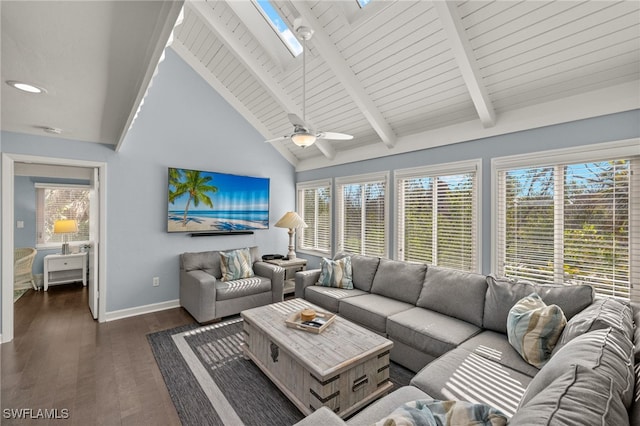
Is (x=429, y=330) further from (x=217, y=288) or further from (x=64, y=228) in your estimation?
(x=64, y=228)

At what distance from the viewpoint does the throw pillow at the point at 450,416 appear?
937 mm

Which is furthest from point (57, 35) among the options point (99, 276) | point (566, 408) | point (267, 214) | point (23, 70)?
point (267, 214)

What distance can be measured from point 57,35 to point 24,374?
2771mm

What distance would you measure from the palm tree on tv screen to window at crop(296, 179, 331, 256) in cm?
182

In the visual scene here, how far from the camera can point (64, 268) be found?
4.98 meters

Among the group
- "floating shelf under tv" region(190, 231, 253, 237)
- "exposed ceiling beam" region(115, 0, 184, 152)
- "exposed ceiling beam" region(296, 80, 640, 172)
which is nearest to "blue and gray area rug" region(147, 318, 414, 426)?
"floating shelf under tv" region(190, 231, 253, 237)

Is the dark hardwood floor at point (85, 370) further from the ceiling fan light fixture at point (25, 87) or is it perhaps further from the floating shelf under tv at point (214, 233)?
the ceiling fan light fixture at point (25, 87)

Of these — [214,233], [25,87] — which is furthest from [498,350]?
[214,233]

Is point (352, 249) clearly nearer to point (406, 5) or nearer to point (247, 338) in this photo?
point (247, 338)

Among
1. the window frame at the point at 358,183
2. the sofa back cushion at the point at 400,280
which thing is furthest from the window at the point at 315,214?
the sofa back cushion at the point at 400,280

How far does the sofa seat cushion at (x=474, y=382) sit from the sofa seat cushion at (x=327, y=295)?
5.10ft

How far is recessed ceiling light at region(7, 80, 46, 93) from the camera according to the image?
1781mm

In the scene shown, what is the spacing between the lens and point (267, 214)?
5.13 meters

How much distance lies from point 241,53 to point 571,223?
4.12 meters
